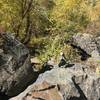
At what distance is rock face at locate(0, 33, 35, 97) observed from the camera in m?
15.2

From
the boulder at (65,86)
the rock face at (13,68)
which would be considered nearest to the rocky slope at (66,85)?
the boulder at (65,86)

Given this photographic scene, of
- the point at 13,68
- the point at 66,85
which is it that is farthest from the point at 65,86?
the point at 13,68

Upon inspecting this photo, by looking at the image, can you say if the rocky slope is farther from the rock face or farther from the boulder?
the rock face

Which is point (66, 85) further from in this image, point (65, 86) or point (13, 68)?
point (13, 68)

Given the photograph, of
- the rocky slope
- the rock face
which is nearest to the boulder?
the rocky slope

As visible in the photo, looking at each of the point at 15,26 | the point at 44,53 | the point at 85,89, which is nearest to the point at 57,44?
the point at 44,53

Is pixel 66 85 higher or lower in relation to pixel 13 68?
lower

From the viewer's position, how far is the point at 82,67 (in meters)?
17.8

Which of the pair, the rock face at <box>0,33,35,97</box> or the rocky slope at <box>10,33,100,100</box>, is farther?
the rock face at <box>0,33,35,97</box>

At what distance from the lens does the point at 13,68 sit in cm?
1555

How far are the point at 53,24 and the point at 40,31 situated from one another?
212 centimetres

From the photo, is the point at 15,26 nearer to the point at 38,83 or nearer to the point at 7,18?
the point at 7,18

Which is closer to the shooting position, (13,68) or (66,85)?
(66,85)

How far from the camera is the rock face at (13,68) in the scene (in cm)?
1521
